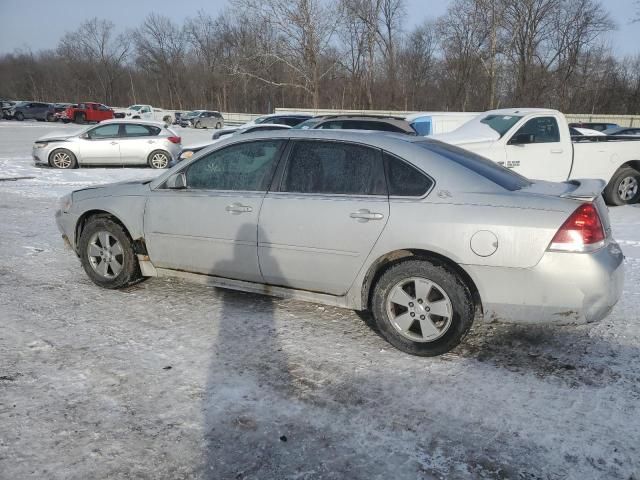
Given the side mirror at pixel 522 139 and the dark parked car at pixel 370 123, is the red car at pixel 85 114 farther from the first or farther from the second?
the side mirror at pixel 522 139

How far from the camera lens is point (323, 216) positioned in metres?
3.59

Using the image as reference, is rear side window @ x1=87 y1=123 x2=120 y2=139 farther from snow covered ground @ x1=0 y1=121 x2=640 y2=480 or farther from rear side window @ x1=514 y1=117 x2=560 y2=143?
rear side window @ x1=514 y1=117 x2=560 y2=143

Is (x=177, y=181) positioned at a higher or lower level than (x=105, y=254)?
higher

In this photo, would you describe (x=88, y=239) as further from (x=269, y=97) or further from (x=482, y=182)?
(x=269, y=97)

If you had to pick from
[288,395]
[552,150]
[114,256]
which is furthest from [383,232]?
[552,150]

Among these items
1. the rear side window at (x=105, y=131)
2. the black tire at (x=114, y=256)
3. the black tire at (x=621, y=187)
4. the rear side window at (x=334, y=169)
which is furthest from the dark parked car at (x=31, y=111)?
the rear side window at (x=334, y=169)

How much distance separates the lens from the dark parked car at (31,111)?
4438 centimetres

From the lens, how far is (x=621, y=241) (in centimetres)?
660

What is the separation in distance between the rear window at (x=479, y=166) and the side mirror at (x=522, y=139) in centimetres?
481

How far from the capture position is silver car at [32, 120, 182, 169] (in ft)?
45.7

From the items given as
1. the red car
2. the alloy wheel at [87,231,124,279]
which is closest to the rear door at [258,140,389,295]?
the alloy wheel at [87,231,124,279]

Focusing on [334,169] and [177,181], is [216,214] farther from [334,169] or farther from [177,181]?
[334,169]

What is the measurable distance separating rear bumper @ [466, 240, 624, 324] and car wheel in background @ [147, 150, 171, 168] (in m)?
13.1

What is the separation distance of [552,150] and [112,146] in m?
11.7
